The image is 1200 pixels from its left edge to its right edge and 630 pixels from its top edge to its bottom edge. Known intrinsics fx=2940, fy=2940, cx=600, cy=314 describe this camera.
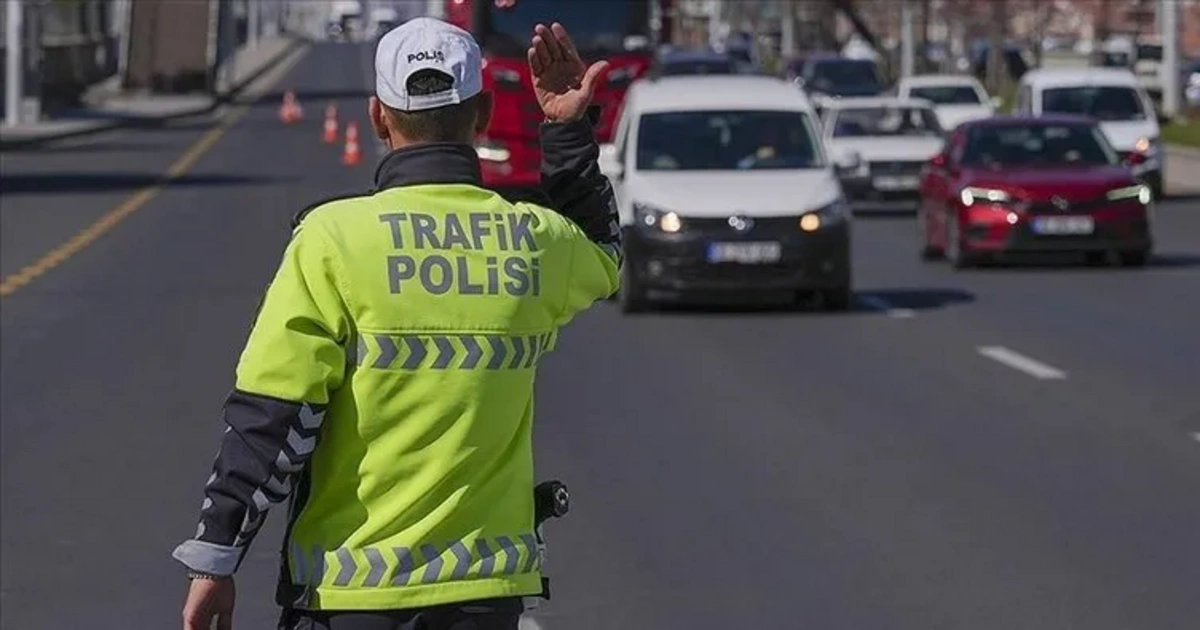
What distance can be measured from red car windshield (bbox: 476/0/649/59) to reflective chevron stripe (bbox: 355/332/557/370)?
101ft

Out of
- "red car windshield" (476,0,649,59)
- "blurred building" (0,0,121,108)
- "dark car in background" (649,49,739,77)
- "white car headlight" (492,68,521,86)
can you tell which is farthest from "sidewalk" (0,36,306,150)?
"white car headlight" (492,68,521,86)

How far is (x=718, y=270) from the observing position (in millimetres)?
20953

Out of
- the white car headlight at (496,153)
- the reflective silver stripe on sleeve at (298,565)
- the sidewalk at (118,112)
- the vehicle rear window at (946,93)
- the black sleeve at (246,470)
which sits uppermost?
the black sleeve at (246,470)

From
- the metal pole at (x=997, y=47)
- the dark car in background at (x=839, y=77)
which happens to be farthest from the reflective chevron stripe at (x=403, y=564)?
the metal pole at (x=997, y=47)

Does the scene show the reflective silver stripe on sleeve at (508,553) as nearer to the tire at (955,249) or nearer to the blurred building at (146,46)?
the tire at (955,249)

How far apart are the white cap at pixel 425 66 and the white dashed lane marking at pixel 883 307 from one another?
16478mm

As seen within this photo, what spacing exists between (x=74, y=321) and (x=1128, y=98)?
21.1 m

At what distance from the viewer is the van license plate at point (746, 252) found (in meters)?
20.9

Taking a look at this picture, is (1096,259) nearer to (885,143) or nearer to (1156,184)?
(885,143)

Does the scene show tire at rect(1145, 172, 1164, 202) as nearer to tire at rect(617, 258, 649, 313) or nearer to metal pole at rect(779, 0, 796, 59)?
tire at rect(617, 258, 649, 313)

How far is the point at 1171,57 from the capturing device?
52875 mm

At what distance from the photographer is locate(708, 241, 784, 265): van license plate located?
68.6 ft

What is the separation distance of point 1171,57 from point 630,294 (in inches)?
1314

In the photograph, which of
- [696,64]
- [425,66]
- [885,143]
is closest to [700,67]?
[696,64]
